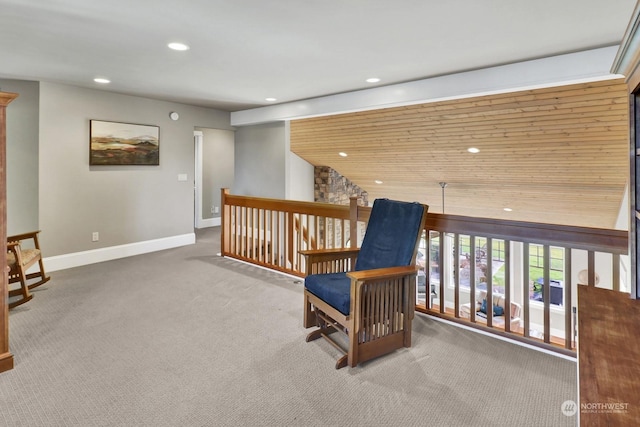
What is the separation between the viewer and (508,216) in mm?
7051

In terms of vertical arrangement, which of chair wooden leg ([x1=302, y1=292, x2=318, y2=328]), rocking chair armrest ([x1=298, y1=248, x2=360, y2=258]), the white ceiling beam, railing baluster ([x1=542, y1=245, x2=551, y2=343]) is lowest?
chair wooden leg ([x1=302, y1=292, x2=318, y2=328])

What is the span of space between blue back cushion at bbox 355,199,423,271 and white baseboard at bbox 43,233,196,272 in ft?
12.5

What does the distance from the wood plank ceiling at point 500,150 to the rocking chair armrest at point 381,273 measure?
8.09 ft

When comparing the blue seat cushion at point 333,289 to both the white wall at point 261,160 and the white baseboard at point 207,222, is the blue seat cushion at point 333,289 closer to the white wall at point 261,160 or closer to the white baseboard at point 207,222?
the white wall at point 261,160

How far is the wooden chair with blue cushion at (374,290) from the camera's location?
2.20 m

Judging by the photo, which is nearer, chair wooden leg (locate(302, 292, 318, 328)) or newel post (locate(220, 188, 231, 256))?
chair wooden leg (locate(302, 292, 318, 328))

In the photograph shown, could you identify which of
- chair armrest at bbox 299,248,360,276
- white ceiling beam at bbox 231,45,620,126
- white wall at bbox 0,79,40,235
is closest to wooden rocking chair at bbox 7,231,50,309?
white wall at bbox 0,79,40,235

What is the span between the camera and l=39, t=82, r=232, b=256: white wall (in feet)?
14.3

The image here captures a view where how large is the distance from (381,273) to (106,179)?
4296mm

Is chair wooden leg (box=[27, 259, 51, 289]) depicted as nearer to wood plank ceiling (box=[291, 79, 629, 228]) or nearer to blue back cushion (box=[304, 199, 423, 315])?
blue back cushion (box=[304, 199, 423, 315])

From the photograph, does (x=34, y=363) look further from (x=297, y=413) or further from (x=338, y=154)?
(x=338, y=154)

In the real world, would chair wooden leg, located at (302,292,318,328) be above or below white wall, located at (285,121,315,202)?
below

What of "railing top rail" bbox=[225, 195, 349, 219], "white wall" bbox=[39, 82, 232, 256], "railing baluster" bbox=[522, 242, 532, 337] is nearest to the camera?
"railing baluster" bbox=[522, 242, 532, 337]

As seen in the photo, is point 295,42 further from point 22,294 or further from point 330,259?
point 22,294
